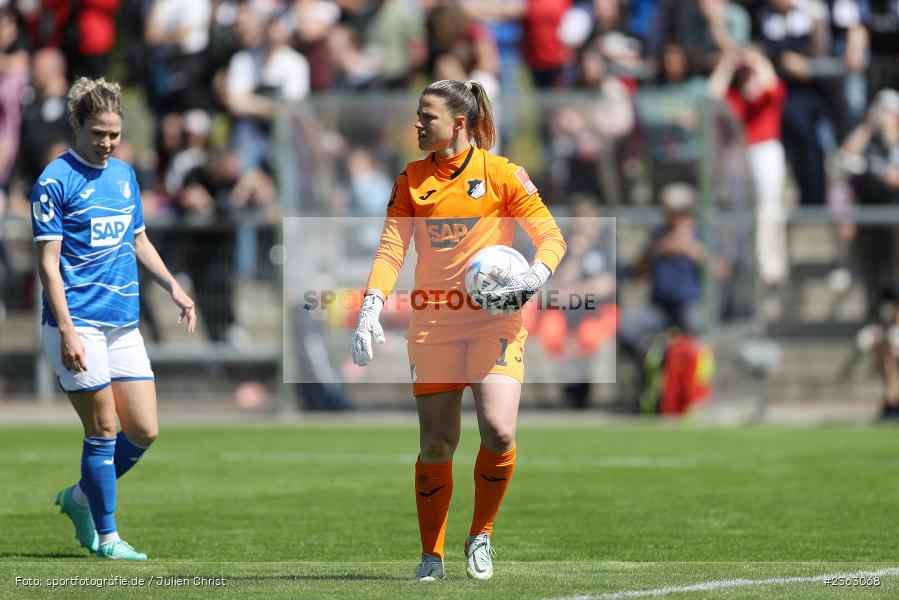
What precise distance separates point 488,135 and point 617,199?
10.3m

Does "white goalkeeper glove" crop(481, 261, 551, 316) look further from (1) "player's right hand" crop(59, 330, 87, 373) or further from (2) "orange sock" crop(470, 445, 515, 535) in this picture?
(1) "player's right hand" crop(59, 330, 87, 373)

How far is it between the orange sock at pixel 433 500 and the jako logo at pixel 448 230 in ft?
3.21

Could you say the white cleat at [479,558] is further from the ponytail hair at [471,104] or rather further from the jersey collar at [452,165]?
the ponytail hair at [471,104]

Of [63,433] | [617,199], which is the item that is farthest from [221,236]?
[617,199]

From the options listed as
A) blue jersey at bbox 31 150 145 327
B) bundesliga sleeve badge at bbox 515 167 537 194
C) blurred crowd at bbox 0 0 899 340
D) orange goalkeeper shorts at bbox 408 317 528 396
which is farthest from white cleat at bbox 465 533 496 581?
blurred crowd at bbox 0 0 899 340

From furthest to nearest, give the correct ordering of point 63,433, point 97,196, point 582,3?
point 582,3 → point 63,433 → point 97,196

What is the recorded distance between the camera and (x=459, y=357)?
7008 millimetres

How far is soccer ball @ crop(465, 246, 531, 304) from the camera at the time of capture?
268 inches

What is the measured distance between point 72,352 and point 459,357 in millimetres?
1953

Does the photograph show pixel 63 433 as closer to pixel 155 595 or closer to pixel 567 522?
pixel 567 522

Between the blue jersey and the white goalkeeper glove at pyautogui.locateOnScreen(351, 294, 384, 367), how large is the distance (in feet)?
5.70

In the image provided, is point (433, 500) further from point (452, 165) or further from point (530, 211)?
point (452, 165)

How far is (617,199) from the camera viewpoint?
57.1 feet

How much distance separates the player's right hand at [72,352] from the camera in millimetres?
7664
